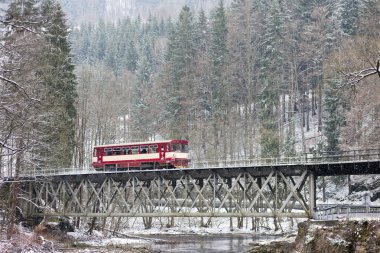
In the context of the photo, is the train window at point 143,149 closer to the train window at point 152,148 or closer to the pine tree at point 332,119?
the train window at point 152,148

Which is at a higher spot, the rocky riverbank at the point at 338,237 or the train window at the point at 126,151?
the train window at the point at 126,151

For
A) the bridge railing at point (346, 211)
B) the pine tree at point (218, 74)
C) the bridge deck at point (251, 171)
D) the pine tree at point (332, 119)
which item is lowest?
the bridge railing at point (346, 211)

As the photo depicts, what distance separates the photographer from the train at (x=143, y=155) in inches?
1645

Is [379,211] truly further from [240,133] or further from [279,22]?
[279,22]

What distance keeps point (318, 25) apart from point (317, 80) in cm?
786

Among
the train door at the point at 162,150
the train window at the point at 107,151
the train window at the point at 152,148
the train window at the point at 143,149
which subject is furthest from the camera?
the train window at the point at 107,151

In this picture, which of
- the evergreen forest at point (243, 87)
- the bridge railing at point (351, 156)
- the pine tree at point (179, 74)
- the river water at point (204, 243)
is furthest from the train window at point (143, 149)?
the pine tree at point (179, 74)

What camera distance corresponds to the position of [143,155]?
42844mm

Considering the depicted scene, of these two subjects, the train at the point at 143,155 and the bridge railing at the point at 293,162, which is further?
the train at the point at 143,155

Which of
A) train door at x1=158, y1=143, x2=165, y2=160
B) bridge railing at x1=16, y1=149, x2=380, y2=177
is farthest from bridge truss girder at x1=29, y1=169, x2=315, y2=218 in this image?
train door at x1=158, y1=143, x2=165, y2=160

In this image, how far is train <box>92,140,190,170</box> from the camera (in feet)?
137

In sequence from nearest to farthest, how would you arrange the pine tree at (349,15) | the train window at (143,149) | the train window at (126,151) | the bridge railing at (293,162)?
1. the bridge railing at (293,162)
2. the train window at (143,149)
3. the train window at (126,151)
4. the pine tree at (349,15)

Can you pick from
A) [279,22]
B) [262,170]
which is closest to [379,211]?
[262,170]

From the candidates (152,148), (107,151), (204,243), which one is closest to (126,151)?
(107,151)
